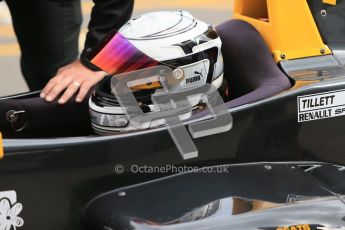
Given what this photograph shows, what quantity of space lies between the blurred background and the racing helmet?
2.47 m

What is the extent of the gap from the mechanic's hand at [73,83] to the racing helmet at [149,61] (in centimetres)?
7

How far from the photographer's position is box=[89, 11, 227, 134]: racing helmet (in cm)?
202

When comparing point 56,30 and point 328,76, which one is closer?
point 328,76

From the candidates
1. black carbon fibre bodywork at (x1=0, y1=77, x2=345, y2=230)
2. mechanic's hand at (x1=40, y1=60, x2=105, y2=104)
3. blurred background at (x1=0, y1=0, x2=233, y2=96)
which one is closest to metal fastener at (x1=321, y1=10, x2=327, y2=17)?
black carbon fibre bodywork at (x1=0, y1=77, x2=345, y2=230)

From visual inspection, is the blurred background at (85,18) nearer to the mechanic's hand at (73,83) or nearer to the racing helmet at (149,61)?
the mechanic's hand at (73,83)

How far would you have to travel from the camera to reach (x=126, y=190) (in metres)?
1.92

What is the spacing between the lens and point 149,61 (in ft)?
6.70

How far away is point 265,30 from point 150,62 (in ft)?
1.57

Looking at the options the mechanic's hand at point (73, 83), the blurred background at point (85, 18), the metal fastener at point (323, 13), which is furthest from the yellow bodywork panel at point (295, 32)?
the blurred background at point (85, 18)

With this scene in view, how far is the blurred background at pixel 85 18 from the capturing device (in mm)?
4629

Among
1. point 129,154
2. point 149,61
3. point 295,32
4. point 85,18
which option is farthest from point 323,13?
point 85,18

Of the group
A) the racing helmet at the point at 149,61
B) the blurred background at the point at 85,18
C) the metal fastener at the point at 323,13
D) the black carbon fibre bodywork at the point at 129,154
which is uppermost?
the metal fastener at the point at 323,13

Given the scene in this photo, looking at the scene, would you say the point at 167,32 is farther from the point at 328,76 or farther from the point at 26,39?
the point at 26,39

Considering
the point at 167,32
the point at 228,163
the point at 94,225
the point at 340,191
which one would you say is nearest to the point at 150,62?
the point at 167,32
